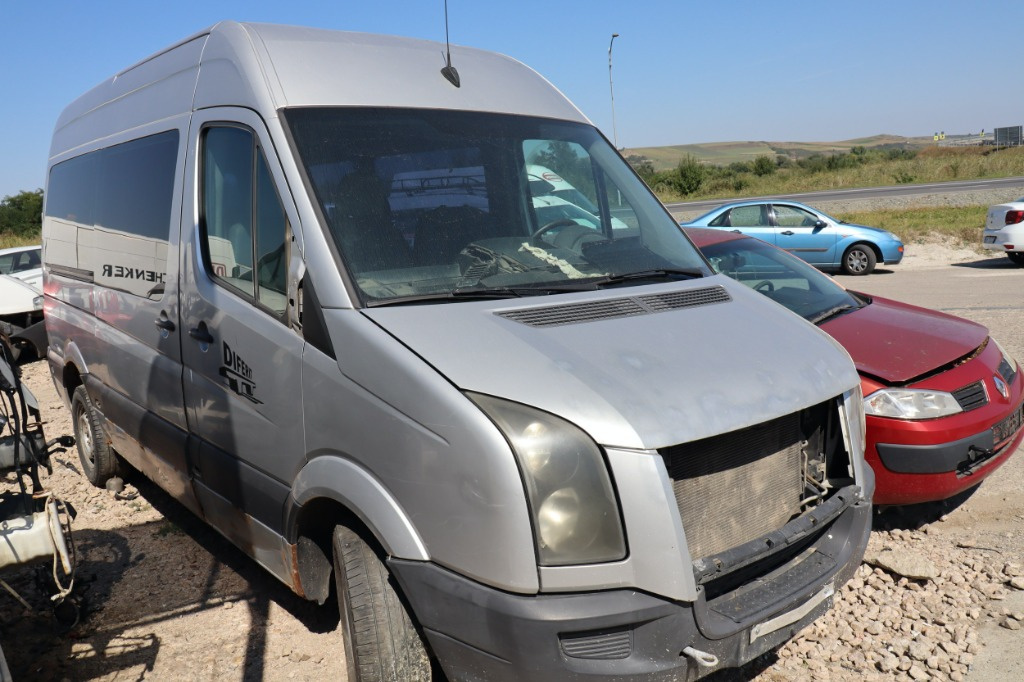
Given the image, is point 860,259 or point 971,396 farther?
point 860,259

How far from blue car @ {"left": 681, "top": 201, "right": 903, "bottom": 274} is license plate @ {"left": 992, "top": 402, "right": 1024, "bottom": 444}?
11924 mm

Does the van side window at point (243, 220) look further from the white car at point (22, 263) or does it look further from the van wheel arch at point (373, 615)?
the white car at point (22, 263)

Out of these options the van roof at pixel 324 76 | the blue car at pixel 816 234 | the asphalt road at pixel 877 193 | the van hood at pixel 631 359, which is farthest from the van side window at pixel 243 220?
the asphalt road at pixel 877 193

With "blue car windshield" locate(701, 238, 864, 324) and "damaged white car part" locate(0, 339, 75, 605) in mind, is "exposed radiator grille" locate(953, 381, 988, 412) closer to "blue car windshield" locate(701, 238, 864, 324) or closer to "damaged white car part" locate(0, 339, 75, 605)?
"blue car windshield" locate(701, 238, 864, 324)

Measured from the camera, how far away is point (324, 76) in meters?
3.50

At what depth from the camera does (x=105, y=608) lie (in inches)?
169

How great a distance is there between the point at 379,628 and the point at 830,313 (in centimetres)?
372

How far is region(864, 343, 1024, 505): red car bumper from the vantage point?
4297mm

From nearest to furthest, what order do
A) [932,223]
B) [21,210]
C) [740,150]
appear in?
[932,223]
[21,210]
[740,150]

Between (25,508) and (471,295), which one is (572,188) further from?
(25,508)

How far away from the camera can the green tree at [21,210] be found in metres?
45.9

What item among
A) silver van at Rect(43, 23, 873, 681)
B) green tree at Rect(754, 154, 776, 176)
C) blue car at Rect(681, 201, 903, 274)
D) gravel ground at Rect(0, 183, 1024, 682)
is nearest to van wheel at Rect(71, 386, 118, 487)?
gravel ground at Rect(0, 183, 1024, 682)

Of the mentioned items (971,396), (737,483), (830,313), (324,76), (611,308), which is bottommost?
(971,396)

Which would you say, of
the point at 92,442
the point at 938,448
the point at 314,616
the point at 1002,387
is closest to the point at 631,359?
the point at 314,616
